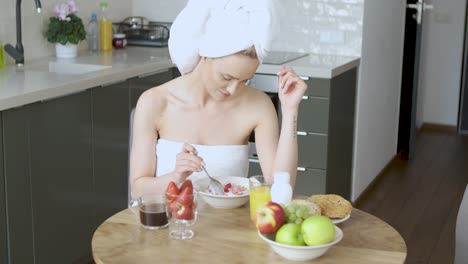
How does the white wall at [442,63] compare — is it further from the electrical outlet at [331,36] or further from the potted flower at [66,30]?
the potted flower at [66,30]

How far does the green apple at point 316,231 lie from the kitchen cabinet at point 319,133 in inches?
92.1

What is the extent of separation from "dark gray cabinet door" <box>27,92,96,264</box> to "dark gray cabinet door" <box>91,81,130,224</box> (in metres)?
0.07

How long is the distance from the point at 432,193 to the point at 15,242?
3054 millimetres

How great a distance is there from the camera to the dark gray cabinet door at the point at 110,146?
141 inches

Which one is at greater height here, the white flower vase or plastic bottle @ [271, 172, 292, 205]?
the white flower vase

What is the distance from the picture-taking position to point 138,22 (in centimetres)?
508

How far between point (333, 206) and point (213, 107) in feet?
2.00

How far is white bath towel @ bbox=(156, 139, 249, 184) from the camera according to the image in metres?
2.33

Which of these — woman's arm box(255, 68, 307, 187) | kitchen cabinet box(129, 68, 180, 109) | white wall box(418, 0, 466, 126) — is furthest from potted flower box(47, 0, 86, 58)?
white wall box(418, 0, 466, 126)

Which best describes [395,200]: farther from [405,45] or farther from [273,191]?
[273,191]

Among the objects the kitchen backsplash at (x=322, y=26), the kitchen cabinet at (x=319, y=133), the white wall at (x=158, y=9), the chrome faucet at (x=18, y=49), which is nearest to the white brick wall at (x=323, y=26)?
the kitchen backsplash at (x=322, y=26)

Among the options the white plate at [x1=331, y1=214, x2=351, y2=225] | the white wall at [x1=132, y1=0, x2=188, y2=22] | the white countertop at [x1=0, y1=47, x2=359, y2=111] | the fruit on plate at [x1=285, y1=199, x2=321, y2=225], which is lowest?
the white plate at [x1=331, y1=214, x2=351, y2=225]

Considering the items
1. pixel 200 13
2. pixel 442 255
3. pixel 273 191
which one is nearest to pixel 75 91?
pixel 200 13

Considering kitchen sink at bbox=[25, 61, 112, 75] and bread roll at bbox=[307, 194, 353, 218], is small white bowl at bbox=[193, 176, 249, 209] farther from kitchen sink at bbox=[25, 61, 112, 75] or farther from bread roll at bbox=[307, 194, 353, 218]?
kitchen sink at bbox=[25, 61, 112, 75]
